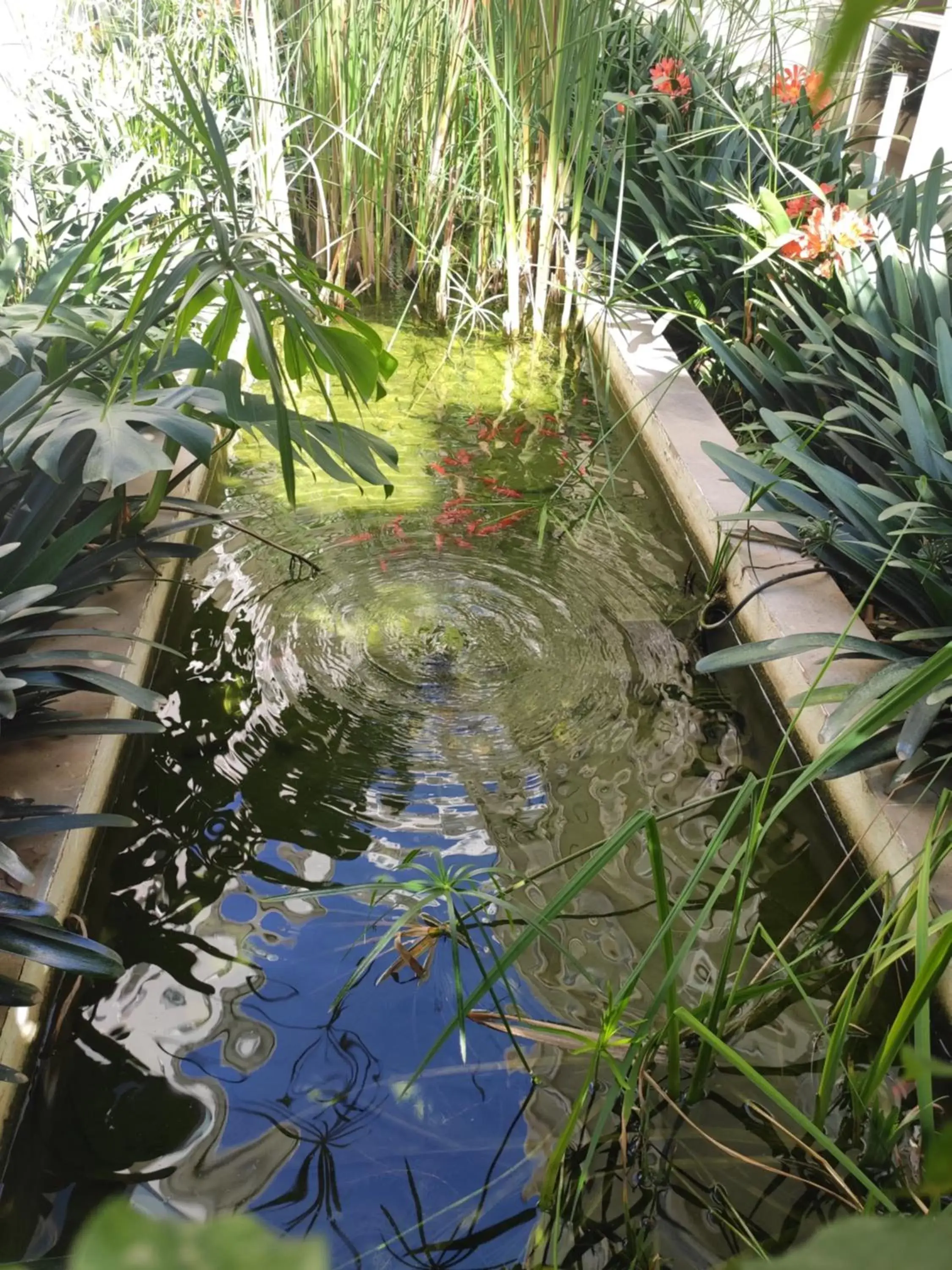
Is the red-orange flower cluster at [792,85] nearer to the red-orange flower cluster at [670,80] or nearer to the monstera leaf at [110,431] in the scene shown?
the red-orange flower cluster at [670,80]

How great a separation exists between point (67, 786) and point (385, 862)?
1.82 ft

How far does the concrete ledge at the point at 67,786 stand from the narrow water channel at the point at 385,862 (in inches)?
2.7

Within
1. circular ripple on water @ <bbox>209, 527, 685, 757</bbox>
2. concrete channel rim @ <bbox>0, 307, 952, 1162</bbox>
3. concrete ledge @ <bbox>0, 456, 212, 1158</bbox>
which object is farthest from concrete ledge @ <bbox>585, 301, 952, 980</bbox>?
concrete ledge @ <bbox>0, 456, 212, 1158</bbox>

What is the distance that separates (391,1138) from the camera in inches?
57.9

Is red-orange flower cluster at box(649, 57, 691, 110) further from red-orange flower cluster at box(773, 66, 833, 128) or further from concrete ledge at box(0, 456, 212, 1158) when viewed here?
concrete ledge at box(0, 456, 212, 1158)

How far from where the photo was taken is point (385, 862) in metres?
1.95

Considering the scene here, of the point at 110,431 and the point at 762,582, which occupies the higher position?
the point at 110,431

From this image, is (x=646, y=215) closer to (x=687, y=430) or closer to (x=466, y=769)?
(x=687, y=430)

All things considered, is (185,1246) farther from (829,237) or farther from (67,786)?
(829,237)

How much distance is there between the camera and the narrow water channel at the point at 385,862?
55.6 inches

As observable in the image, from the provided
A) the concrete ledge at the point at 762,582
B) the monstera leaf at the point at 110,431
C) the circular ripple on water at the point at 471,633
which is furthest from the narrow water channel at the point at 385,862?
the monstera leaf at the point at 110,431

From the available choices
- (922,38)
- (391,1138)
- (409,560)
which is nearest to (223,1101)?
(391,1138)

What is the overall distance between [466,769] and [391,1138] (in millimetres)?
822

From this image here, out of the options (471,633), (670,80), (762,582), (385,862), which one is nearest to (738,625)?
(762,582)
